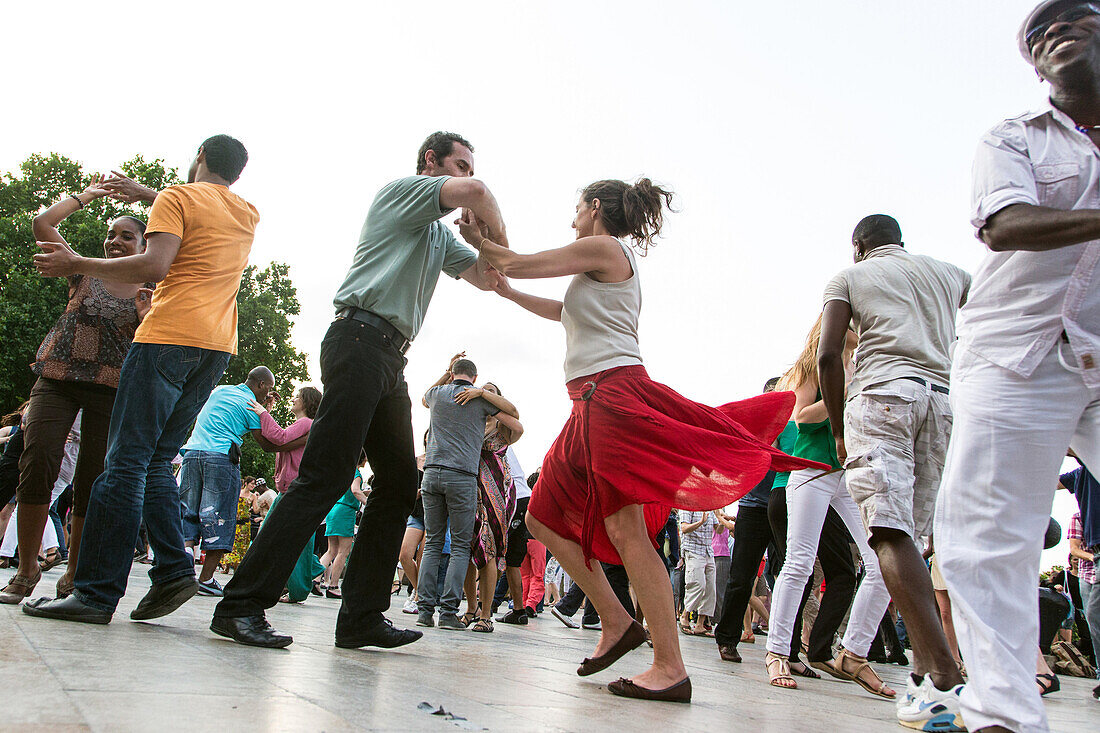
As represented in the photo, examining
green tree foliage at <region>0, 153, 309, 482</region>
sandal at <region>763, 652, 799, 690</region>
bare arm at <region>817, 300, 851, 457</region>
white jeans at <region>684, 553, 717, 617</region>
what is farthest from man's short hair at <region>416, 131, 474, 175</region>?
green tree foliage at <region>0, 153, 309, 482</region>

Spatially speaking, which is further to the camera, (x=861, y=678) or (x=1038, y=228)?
(x=861, y=678)

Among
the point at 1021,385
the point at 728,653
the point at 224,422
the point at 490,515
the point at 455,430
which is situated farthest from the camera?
the point at 224,422

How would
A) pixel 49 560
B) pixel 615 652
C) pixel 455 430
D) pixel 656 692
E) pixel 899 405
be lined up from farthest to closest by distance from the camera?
pixel 49 560, pixel 455 430, pixel 899 405, pixel 615 652, pixel 656 692

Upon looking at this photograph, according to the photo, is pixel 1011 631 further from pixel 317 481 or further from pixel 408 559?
pixel 408 559

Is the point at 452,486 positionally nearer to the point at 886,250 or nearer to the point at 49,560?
the point at 886,250

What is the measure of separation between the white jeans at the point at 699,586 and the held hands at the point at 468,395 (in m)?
Answer: 4.81

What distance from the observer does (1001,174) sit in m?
2.21

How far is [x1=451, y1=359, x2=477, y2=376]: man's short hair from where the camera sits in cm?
771

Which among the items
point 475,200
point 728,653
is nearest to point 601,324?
point 475,200

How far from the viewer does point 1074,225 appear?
1.99 metres

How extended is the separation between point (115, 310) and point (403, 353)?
210 centimetres

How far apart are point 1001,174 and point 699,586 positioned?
30.8 ft

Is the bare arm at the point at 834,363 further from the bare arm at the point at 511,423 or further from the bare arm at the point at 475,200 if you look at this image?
the bare arm at the point at 511,423

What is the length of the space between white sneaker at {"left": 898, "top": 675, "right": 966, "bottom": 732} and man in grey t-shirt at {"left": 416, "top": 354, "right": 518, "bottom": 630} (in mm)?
4466
